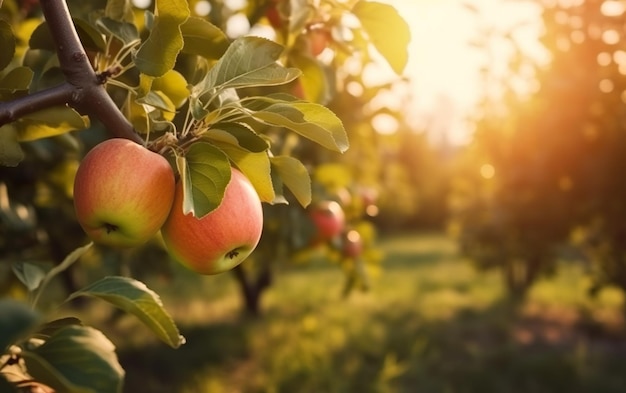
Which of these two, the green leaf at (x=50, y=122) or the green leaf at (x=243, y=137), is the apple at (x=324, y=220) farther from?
the green leaf at (x=243, y=137)

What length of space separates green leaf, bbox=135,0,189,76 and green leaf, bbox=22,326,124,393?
39 centimetres

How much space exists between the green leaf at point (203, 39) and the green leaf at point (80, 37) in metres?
0.15

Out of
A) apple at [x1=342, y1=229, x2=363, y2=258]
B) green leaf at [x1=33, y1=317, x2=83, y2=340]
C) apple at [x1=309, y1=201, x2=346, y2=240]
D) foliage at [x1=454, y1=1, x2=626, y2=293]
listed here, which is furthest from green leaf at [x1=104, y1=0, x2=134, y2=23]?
foliage at [x1=454, y1=1, x2=626, y2=293]

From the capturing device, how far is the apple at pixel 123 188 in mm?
935

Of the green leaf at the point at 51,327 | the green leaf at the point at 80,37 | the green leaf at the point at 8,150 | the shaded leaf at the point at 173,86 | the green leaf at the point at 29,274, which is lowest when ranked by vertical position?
the green leaf at the point at 29,274

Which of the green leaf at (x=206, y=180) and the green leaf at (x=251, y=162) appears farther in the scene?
the green leaf at (x=251, y=162)

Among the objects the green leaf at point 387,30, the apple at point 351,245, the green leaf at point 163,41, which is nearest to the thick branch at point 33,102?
the green leaf at point 163,41

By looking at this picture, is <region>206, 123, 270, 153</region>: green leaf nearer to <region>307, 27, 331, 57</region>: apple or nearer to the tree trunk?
<region>307, 27, 331, 57</region>: apple

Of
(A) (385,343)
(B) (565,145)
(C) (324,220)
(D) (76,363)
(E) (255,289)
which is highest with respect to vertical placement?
(D) (76,363)

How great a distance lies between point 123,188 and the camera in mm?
946

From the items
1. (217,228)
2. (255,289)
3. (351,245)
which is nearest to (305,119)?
(217,228)

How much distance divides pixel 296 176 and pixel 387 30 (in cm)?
33

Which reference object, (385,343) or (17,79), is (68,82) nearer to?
(17,79)

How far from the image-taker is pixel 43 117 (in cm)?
107
